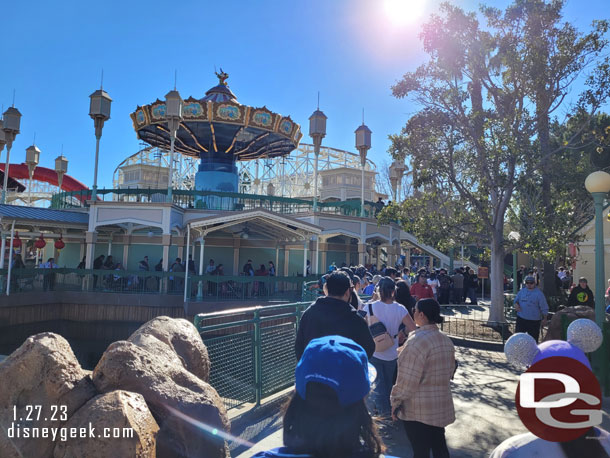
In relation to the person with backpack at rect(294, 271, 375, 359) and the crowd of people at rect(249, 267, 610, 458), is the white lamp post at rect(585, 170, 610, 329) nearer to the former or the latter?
the crowd of people at rect(249, 267, 610, 458)

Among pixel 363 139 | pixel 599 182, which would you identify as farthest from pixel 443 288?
pixel 599 182

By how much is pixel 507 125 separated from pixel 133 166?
47.7 m

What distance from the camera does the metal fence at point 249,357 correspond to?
5.02 metres

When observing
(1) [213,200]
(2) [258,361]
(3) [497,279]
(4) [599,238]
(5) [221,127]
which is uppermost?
(5) [221,127]

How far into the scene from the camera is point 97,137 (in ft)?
75.7

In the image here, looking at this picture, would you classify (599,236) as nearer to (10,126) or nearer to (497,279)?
(497,279)

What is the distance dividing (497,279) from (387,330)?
908 centimetres

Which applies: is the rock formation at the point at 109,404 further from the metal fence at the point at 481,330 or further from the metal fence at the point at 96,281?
the metal fence at the point at 96,281

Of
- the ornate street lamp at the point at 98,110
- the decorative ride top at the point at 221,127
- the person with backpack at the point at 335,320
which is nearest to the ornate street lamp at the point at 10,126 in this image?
the ornate street lamp at the point at 98,110

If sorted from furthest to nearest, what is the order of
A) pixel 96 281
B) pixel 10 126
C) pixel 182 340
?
pixel 10 126, pixel 96 281, pixel 182 340

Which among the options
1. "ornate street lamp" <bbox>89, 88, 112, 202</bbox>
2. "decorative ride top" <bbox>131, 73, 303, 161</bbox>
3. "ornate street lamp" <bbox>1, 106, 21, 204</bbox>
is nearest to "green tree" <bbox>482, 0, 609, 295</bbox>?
"decorative ride top" <bbox>131, 73, 303, 161</bbox>

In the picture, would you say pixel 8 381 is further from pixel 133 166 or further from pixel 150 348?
pixel 133 166

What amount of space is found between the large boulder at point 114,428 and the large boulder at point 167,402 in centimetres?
16

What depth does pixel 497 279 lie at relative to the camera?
12.9 meters
